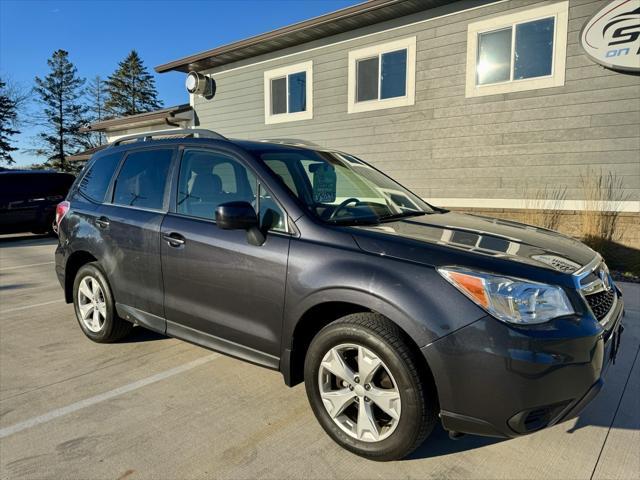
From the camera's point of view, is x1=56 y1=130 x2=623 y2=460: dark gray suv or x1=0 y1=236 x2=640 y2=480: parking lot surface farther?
x1=0 y1=236 x2=640 y2=480: parking lot surface

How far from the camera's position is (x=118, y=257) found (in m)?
3.70

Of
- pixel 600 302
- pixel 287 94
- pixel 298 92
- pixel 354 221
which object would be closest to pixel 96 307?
pixel 354 221

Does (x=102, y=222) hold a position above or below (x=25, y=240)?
above

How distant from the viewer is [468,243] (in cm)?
249

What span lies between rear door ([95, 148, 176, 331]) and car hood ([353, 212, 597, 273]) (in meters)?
1.68

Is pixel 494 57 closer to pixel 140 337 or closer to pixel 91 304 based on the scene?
pixel 140 337

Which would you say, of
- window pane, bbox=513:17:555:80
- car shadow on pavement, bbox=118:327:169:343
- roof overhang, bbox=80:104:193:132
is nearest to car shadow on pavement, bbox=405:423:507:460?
car shadow on pavement, bbox=118:327:169:343

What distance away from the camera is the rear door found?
11.2ft

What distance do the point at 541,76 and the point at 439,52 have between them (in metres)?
2.01

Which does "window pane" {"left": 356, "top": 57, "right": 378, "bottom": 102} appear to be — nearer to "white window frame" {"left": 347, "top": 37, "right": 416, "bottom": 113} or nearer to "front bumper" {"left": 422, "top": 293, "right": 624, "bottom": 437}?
"white window frame" {"left": 347, "top": 37, "right": 416, "bottom": 113}

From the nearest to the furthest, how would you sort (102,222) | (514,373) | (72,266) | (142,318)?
(514,373) < (142,318) < (102,222) < (72,266)

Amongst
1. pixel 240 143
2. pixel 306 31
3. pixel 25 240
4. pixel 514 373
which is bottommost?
pixel 25 240

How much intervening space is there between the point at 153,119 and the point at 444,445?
14.8m

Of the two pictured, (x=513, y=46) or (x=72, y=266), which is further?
(x=513, y=46)
